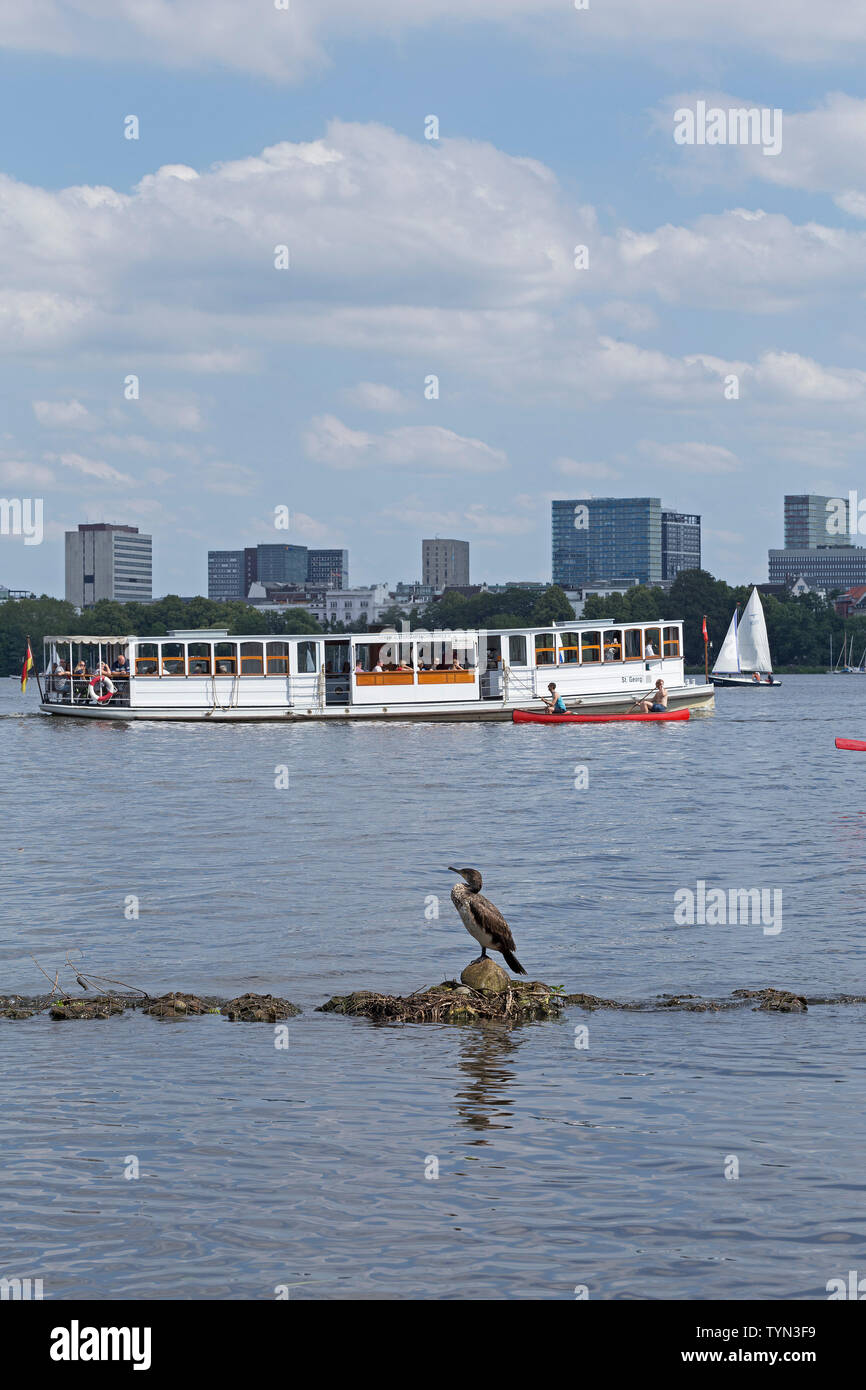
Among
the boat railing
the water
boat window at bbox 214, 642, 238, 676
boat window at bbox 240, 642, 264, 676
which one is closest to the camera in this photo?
the water

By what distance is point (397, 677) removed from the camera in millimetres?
71062

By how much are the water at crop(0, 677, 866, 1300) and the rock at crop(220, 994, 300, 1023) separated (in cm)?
26

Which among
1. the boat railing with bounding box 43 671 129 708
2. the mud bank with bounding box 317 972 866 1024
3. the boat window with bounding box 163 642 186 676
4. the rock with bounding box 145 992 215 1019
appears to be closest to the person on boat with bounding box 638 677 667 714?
the boat window with bounding box 163 642 186 676

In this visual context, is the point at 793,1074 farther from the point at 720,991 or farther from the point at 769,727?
the point at 769,727

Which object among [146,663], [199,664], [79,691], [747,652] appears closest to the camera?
[199,664]

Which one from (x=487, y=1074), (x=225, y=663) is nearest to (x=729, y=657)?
(x=225, y=663)

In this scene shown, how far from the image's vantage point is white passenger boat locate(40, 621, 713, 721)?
70688 millimetres

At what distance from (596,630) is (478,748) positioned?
45.5 feet

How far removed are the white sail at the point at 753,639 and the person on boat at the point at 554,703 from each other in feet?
294

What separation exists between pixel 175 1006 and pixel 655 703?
57.2 metres

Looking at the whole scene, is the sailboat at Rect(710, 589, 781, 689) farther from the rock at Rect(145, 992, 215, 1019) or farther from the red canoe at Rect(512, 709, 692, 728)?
the rock at Rect(145, 992, 215, 1019)

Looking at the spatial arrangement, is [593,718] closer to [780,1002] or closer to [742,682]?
[780,1002]
